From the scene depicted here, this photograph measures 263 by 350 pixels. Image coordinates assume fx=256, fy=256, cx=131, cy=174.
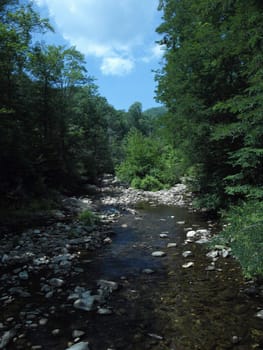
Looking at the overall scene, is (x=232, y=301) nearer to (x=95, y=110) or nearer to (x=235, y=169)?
(x=235, y=169)

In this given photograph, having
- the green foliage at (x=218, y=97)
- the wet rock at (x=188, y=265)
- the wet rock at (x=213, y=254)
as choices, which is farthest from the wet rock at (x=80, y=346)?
the green foliage at (x=218, y=97)

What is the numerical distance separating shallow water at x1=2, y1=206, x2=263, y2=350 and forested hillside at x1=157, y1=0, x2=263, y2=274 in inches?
27.8

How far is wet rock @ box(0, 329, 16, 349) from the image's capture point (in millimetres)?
2820

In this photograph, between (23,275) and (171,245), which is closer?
(23,275)

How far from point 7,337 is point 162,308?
6.54 feet

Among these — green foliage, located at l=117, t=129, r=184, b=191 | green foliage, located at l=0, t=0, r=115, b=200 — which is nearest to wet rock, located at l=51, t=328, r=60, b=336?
green foliage, located at l=0, t=0, r=115, b=200

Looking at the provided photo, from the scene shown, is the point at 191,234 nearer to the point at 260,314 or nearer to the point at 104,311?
the point at 260,314

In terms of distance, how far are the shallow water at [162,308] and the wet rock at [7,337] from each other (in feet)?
0.25

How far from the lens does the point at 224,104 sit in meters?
5.99

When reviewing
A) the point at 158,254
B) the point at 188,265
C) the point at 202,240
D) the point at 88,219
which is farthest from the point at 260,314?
the point at 88,219

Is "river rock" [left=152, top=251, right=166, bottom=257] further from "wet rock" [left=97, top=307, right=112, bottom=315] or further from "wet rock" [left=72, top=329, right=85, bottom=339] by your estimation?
"wet rock" [left=72, top=329, right=85, bottom=339]

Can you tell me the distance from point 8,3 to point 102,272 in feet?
40.4

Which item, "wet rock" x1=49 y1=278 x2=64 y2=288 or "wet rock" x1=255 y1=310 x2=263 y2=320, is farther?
"wet rock" x1=49 y1=278 x2=64 y2=288

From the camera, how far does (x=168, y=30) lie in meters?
11.6
